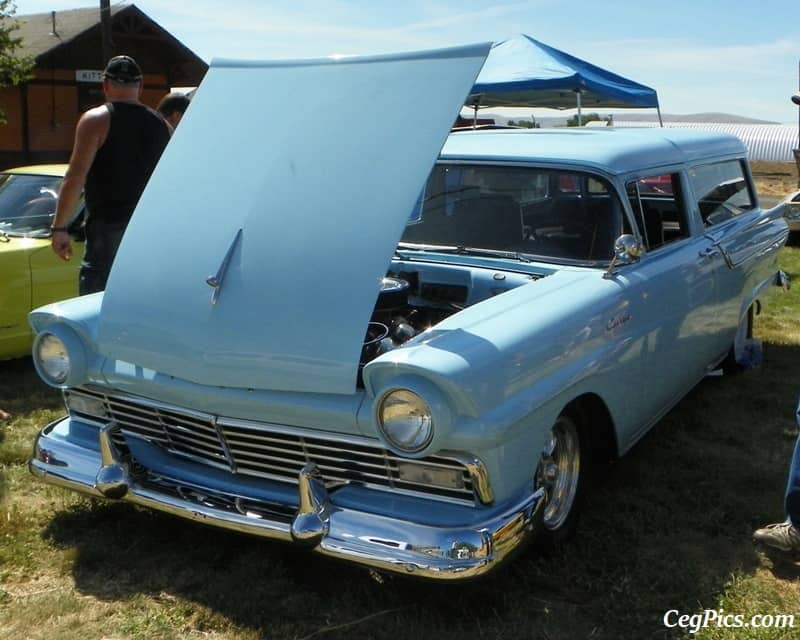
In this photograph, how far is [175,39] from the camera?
21.1 metres

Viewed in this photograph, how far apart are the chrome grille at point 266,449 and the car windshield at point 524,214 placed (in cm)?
130

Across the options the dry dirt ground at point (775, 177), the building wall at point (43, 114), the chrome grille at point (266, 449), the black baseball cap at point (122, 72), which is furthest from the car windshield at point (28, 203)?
the dry dirt ground at point (775, 177)

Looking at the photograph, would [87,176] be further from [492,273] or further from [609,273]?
[609,273]

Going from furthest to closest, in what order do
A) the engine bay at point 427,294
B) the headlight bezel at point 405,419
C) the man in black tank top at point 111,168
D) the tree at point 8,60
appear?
the tree at point 8,60 < the man in black tank top at point 111,168 < the engine bay at point 427,294 < the headlight bezel at point 405,419

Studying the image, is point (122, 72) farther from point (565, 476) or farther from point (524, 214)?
point (565, 476)

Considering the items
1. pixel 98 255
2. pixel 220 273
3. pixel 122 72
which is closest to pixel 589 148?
pixel 220 273

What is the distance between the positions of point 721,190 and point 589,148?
55.2 inches

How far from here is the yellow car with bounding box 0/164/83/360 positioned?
16.8ft

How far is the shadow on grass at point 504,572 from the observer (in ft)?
8.98

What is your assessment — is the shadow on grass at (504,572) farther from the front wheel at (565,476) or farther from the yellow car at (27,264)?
the yellow car at (27,264)

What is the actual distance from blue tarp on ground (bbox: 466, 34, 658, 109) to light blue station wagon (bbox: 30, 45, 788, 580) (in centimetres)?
642

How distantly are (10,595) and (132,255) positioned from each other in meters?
1.23

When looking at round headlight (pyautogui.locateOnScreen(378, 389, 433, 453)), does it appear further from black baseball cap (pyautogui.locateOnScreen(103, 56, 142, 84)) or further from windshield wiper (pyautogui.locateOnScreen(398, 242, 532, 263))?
black baseball cap (pyautogui.locateOnScreen(103, 56, 142, 84))

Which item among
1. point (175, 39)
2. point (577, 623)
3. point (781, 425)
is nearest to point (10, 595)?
point (577, 623)
